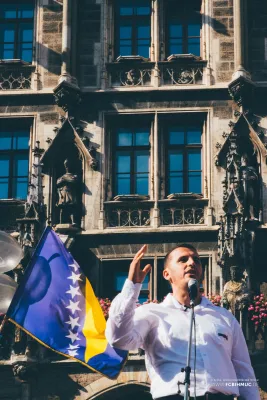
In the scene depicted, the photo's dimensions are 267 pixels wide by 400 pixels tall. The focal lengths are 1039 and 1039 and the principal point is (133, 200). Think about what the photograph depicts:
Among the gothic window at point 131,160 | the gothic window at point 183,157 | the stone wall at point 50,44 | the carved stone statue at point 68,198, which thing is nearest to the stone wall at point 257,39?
the gothic window at point 183,157

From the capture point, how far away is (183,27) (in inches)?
827

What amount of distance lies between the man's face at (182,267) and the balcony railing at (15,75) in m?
13.2

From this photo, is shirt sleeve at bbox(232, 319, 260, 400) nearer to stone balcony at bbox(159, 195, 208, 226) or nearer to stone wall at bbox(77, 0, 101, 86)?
stone balcony at bbox(159, 195, 208, 226)

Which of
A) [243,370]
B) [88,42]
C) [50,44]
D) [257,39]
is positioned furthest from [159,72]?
[243,370]

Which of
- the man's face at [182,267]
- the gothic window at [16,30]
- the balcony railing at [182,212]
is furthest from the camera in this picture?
the gothic window at [16,30]

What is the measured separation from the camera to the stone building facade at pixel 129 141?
60.7 feet

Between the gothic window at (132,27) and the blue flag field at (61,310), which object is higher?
the gothic window at (132,27)

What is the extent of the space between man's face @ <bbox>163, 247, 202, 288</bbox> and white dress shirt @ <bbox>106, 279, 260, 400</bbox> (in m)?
0.18

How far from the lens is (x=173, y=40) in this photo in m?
20.9

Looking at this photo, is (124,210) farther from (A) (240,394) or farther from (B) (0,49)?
(A) (240,394)

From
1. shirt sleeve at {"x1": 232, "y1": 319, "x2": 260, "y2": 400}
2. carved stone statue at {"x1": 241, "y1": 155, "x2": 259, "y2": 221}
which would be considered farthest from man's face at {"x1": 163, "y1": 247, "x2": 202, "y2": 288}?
carved stone statue at {"x1": 241, "y1": 155, "x2": 259, "y2": 221}

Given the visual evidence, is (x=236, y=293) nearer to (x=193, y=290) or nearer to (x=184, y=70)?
(x=184, y=70)

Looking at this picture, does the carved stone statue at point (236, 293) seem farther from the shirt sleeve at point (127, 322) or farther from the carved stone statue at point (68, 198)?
the shirt sleeve at point (127, 322)

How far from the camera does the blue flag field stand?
14.4m
